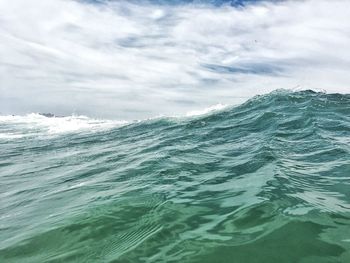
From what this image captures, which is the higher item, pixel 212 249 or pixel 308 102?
pixel 308 102

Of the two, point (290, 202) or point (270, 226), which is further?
point (290, 202)

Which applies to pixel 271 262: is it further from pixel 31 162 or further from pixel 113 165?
pixel 31 162

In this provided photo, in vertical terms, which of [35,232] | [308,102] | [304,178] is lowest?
[35,232]

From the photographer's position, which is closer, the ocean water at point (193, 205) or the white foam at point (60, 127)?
the ocean water at point (193, 205)

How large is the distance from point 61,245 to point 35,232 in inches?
32.6

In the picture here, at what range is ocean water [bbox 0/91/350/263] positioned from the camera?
4141 millimetres

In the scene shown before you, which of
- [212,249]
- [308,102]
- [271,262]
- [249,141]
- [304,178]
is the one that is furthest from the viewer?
[308,102]

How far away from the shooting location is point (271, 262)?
370cm

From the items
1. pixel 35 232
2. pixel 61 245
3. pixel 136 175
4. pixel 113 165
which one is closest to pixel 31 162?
pixel 113 165

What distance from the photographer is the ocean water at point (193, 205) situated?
4.14 metres

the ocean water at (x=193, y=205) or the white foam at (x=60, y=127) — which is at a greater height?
the white foam at (x=60, y=127)

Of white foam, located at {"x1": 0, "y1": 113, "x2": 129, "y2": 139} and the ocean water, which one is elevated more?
white foam, located at {"x1": 0, "y1": 113, "x2": 129, "y2": 139}

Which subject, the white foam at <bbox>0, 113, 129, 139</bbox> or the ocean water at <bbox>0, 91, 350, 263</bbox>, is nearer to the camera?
the ocean water at <bbox>0, 91, 350, 263</bbox>

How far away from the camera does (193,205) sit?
5.60 m
